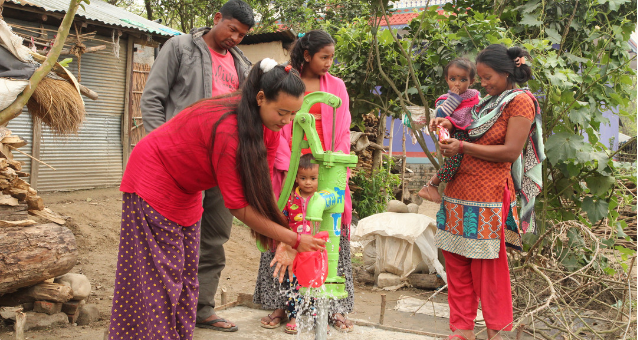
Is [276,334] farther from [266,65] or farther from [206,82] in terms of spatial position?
[266,65]

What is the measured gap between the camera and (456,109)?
3.21 metres

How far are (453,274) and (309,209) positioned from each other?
1506mm

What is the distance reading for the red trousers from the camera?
2.88 m

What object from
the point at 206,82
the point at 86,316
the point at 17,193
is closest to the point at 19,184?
the point at 17,193

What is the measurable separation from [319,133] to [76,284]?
7.42ft

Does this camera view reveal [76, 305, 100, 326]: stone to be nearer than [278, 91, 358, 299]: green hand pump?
No

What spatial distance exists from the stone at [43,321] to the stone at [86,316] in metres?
0.17

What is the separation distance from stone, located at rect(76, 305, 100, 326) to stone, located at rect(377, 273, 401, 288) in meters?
2.63

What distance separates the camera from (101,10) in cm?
810

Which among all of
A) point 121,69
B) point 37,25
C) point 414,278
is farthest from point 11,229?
point 121,69

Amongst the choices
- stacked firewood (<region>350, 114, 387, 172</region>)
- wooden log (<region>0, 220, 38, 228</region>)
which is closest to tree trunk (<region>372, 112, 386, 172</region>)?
stacked firewood (<region>350, 114, 387, 172</region>)

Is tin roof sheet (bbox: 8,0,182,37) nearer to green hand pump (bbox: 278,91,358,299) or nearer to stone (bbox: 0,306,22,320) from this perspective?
stone (bbox: 0,306,22,320)

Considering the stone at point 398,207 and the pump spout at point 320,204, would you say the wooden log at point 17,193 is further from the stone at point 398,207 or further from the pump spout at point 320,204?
the stone at point 398,207

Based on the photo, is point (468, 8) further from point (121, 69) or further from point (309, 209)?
point (121, 69)
